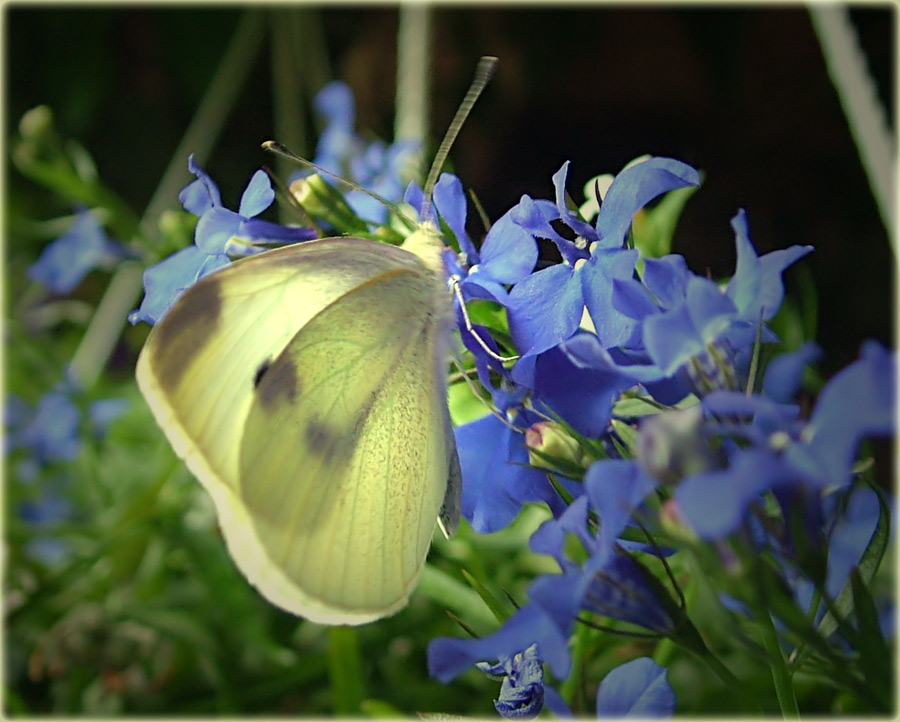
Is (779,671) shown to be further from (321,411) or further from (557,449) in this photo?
(321,411)

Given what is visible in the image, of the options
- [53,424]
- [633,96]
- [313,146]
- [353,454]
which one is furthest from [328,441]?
[313,146]

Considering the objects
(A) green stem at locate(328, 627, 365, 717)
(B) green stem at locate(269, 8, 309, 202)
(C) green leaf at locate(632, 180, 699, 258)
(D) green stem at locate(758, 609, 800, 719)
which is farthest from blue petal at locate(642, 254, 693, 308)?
(B) green stem at locate(269, 8, 309, 202)

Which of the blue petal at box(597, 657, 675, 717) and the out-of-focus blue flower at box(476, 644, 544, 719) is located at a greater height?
the out-of-focus blue flower at box(476, 644, 544, 719)

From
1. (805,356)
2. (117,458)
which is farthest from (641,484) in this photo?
(117,458)

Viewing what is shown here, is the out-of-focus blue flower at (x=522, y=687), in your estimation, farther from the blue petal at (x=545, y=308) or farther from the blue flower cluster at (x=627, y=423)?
the blue petal at (x=545, y=308)

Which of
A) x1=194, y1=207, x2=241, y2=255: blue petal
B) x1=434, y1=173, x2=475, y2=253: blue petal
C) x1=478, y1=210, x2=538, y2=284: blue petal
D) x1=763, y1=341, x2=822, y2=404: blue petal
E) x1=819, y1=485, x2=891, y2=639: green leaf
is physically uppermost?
x1=194, y1=207, x2=241, y2=255: blue petal

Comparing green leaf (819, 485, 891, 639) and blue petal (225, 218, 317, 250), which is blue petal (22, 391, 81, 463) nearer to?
blue petal (225, 218, 317, 250)

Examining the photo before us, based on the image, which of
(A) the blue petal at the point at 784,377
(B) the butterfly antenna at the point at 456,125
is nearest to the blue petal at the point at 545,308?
(B) the butterfly antenna at the point at 456,125
